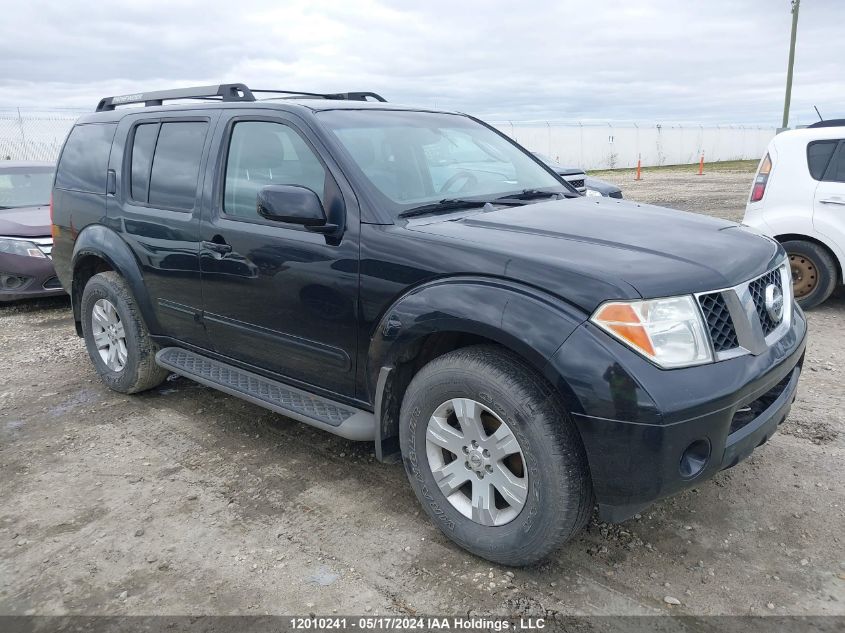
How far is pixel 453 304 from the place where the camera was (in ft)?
8.96

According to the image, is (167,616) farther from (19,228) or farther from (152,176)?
(19,228)

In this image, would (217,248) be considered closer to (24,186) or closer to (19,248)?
(19,248)

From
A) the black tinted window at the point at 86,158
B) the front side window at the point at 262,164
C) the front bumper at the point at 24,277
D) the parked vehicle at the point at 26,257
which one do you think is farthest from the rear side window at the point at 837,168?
the front bumper at the point at 24,277

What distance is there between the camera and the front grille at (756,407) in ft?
8.79

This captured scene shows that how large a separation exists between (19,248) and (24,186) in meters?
1.60

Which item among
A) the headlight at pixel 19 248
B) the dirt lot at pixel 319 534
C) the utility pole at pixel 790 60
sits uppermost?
the utility pole at pixel 790 60

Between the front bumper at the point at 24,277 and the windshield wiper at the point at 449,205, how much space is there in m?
5.49

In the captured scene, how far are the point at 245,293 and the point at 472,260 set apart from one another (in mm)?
1444

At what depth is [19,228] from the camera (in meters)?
7.39

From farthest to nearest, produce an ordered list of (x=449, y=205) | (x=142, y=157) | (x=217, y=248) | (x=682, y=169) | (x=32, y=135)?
1. (x=682, y=169)
2. (x=32, y=135)
3. (x=142, y=157)
4. (x=217, y=248)
5. (x=449, y=205)

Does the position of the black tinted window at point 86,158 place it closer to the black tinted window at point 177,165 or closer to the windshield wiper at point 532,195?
the black tinted window at point 177,165

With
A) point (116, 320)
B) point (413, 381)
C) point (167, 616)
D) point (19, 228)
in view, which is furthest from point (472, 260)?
point (19, 228)

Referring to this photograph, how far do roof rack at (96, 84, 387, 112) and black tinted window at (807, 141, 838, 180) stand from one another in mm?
4112

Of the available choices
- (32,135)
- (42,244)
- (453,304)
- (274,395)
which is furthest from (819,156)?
(32,135)
